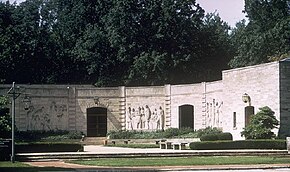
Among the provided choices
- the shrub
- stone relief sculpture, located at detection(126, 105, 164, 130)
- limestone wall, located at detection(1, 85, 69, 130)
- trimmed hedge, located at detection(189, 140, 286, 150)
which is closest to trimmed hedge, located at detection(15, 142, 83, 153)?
trimmed hedge, located at detection(189, 140, 286, 150)

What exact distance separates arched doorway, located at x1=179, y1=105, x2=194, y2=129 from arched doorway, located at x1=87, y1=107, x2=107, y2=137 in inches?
299

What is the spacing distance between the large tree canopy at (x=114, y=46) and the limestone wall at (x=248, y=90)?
12.5 m

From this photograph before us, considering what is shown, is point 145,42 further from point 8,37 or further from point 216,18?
point 216,18

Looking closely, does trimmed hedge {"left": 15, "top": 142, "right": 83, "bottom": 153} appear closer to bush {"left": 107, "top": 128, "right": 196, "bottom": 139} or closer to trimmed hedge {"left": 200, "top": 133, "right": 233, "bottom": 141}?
trimmed hedge {"left": 200, "top": 133, "right": 233, "bottom": 141}

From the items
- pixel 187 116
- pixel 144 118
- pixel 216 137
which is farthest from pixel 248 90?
pixel 144 118

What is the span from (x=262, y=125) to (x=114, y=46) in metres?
24.1

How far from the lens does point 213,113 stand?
52.5 meters

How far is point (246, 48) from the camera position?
6209 cm

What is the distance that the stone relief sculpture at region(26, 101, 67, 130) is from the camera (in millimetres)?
58125

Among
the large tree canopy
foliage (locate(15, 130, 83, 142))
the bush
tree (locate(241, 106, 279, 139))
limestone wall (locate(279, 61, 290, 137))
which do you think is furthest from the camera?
the large tree canopy

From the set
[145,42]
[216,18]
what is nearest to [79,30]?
[145,42]

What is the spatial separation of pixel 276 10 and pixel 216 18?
31.0m

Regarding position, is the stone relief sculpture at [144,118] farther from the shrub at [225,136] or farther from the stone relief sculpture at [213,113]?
the shrub at [225,136]

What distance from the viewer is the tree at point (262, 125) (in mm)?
40688
